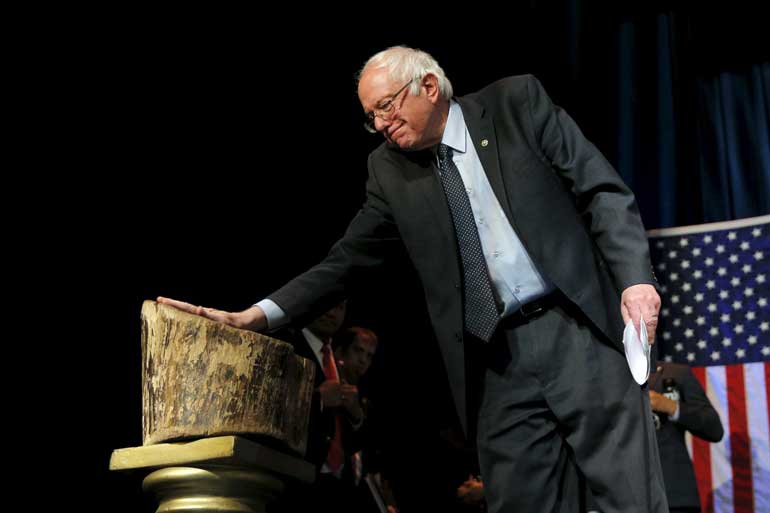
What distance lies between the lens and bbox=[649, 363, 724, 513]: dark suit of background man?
3.42 meters

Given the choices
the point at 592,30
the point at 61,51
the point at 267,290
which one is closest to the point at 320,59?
the point at 267,290

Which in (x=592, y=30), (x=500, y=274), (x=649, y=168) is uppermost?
(x=592, y=30)

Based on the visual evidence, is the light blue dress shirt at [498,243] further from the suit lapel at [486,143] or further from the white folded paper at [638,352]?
the white folded paper at [638,352]

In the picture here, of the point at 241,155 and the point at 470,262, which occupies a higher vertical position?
the point at 241,155

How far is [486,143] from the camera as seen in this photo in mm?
1959

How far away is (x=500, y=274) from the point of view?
74.7 inches

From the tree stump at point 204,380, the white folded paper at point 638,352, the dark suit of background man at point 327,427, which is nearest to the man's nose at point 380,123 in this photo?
the tree stump at point 204,380

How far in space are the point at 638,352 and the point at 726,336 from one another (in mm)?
3184

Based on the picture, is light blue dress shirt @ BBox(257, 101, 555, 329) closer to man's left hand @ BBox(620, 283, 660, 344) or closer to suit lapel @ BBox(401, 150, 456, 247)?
suit lapel @ BBox(401, 150, 456, 247)

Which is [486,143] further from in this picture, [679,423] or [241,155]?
[241,155]

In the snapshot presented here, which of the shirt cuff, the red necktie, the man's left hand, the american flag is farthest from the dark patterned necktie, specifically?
the american flag

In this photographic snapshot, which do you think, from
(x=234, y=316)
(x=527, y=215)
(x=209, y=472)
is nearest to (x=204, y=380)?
(x=209, y=472)

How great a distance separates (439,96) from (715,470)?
9.94 ft

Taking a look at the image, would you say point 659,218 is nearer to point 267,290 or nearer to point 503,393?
point 267,290
